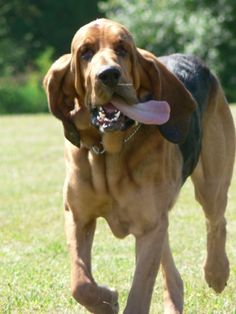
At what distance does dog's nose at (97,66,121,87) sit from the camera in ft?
16.2

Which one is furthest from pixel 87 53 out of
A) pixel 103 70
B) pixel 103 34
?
pixel 103 70

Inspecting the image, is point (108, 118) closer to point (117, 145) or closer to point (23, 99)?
point (117, 145)

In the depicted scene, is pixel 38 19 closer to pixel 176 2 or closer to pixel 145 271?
pixel 176 2

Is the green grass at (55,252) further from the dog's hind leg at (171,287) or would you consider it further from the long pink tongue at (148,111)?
the long pink tongue at (148,111)

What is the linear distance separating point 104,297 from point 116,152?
2.45 feet

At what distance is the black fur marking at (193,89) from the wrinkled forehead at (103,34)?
0.93 meters

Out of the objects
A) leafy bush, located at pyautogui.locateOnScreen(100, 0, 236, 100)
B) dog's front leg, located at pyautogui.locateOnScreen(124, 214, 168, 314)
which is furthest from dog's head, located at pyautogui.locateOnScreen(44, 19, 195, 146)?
leafy bush, located at pyautogui.locateOnScreen(100, 0, 236, 100)

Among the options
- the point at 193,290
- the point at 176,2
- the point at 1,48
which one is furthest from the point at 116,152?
the point at 1,48

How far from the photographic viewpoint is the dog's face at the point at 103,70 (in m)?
4.99

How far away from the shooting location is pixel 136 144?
5418 millimetres

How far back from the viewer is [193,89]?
21.2 ft

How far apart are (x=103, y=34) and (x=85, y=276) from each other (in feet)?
3.98

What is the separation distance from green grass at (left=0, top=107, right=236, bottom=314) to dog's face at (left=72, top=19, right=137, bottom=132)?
1376 millimetres

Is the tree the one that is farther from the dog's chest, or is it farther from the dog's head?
the dog's chest
